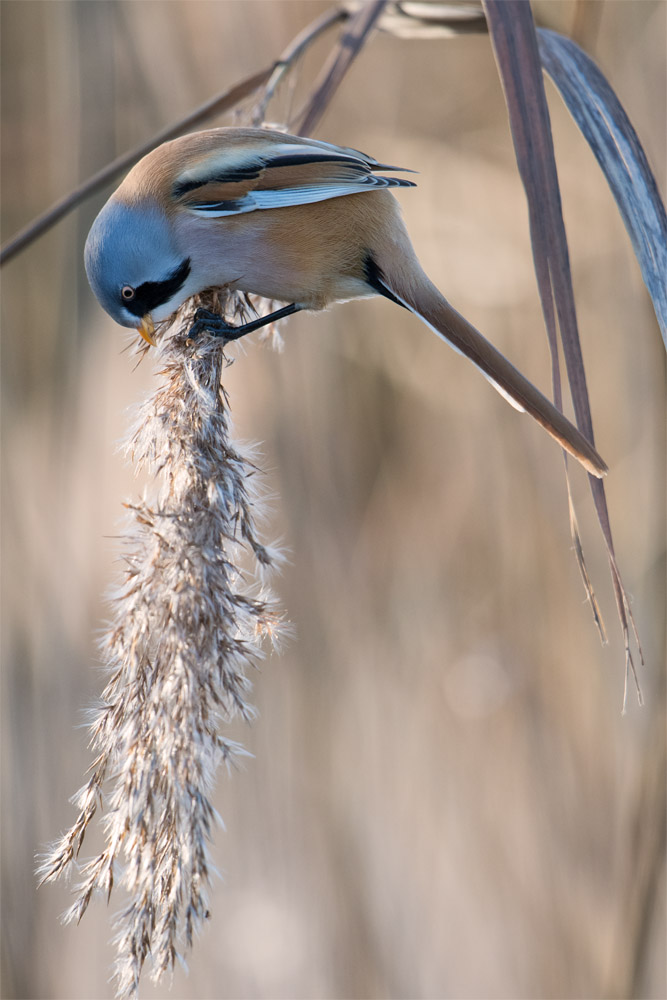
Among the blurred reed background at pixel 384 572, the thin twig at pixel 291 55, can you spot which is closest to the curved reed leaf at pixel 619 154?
the thin twig at pixel 291 55

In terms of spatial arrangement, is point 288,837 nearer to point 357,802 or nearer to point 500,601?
point 357,802

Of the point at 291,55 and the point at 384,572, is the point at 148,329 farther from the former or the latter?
the point at 384,572

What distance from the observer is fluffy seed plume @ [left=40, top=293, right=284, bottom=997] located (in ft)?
2.99

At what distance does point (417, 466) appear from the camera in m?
2.52

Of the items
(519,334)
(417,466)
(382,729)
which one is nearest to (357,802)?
(382,729)

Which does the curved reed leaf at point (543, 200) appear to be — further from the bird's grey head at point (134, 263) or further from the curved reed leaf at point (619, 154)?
the bird's grey head at point (134, 263)

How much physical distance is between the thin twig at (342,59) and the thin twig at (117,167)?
3.3 inches

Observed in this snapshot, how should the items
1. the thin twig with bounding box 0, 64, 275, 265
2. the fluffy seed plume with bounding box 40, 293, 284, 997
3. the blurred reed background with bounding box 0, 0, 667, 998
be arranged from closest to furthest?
the fluffy seed plume with bounding box 40, 293, 284, 997 < the thin twig with bounding box 0, 64, 275, 265 < the blurred reed background with bounding box 0, 0, 667, 998

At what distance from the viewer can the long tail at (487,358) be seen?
0.89 metres

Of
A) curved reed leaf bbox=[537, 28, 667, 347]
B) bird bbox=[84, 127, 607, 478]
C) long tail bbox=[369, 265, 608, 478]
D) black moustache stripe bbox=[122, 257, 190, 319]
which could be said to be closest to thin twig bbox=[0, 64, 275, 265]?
bird bbox=[84, 127, 607, 478]

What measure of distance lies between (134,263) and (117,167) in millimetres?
180

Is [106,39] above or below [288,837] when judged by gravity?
above

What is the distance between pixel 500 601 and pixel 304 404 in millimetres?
841

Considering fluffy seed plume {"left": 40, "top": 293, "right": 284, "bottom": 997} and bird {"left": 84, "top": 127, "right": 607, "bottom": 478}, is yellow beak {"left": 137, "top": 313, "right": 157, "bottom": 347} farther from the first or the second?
fluffy seed plume {"left": 40, "top": 293, "right": 284, "bottom": 997}
